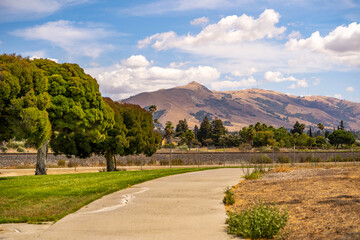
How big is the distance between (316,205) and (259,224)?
303 centimetres

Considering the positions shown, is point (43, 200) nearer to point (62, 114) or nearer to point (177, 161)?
point (62, 114)

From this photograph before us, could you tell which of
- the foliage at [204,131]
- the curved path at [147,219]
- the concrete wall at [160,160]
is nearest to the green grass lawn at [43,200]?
the curved path at [147,219]

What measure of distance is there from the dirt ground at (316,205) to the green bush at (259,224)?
23 centimetres

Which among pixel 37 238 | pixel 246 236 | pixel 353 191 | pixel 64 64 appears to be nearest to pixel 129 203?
pixel 37 238

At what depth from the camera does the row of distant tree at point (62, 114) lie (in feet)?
67.5

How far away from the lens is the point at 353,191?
467 inches

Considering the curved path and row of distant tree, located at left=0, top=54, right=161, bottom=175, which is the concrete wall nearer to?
row of distant tree, located at left=0, top=54, right=161, bottom=175

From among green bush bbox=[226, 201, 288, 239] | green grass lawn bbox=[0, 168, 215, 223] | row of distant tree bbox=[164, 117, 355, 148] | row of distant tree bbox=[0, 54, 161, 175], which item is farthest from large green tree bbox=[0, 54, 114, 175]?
row of distant tree bbox=[164, 117, 355, 148]

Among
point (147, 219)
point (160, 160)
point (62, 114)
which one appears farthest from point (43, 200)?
point (160, 160)

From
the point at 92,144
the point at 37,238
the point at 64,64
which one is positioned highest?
the point at 64,64

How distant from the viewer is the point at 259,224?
306 inches

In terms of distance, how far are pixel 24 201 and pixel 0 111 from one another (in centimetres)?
868

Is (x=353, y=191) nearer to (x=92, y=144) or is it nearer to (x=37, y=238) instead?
(x=37, y=238)

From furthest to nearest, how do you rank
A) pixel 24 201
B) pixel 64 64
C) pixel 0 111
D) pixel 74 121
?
pixel 64 64 < pixel 74 121 < pixel 0 111 < pixel 24 201
